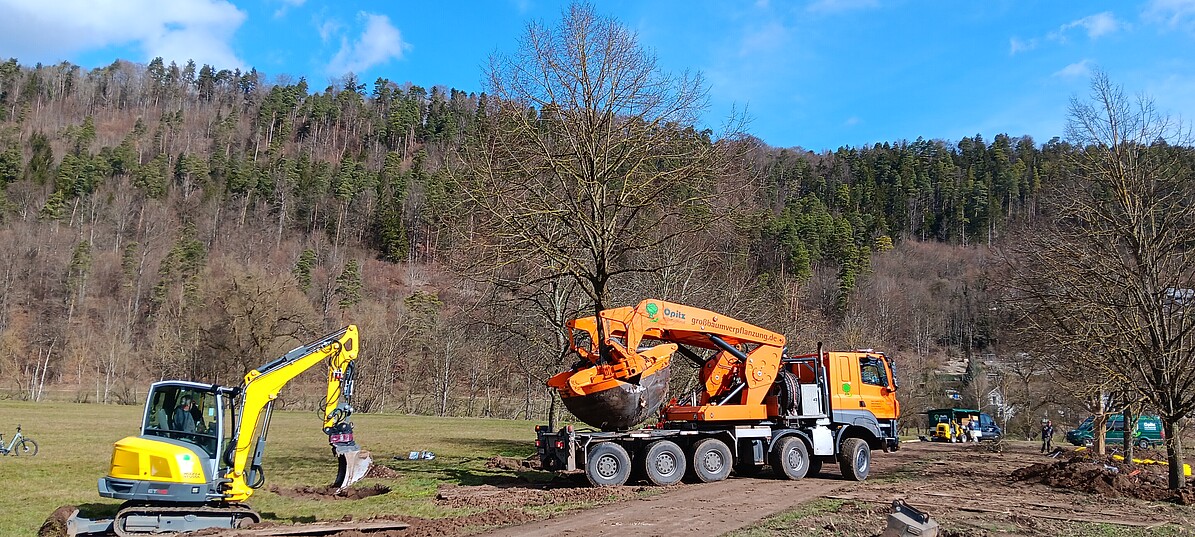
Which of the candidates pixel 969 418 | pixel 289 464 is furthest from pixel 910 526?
pixel 969 418

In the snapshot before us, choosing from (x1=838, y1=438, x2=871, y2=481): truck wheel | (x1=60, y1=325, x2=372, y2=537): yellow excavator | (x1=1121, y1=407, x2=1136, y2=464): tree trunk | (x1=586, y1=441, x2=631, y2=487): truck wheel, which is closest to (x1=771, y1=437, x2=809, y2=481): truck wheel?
(x1=838, y1=438, x2=871, y2=481): truck wheel

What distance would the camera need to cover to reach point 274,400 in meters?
11.9

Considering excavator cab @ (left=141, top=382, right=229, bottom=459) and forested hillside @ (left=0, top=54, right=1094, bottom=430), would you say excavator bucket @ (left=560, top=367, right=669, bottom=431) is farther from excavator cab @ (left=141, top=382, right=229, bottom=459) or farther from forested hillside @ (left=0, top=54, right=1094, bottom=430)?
excavator cab @ (left=141, top=382, right=229, bottom=459)

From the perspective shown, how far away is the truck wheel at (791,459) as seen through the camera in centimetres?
1688

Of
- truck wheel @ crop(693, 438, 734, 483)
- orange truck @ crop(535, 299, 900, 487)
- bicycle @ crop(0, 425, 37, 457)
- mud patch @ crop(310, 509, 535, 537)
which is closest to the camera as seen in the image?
mud patch @ crop(310, 509, 535, 537)

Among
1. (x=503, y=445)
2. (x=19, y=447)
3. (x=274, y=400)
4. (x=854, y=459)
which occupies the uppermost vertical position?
(x=274, y=400)

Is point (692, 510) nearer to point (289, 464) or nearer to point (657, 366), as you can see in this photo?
point (657, 366)

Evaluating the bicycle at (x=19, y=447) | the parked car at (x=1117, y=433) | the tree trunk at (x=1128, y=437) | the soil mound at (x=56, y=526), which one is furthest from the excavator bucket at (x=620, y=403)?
the parked car at (x=1117, y=433)

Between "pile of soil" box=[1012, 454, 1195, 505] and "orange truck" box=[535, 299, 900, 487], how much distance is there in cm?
317

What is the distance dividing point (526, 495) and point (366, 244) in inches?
3606

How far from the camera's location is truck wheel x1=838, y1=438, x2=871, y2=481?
17.5 metres

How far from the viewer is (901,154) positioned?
138625mm

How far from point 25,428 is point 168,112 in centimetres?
14059

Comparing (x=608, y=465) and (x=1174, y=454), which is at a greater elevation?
(x=1174, y=454)
